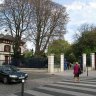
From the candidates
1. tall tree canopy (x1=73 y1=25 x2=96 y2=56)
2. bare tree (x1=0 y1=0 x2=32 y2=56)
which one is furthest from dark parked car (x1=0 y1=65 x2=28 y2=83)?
tall tree canopy (x1=73 y1=25 x2=96 y2=56)

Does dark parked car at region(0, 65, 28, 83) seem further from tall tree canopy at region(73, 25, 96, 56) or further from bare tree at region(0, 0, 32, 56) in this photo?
tall tree canopy at region(73, 25, 96, 56)

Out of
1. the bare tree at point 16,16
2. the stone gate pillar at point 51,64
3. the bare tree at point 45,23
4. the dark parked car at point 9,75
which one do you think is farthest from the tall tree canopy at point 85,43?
the dark parked car at point 9,75

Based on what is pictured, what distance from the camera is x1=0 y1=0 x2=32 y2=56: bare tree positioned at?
168 feet

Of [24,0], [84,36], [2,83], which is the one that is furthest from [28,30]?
[2,83]

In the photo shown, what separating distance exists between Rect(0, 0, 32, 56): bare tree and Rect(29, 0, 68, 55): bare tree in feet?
3.44

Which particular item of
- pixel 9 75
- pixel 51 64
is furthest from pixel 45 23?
pixel 9 75

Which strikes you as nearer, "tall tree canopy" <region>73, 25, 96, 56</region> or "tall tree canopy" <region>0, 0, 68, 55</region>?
"tall tree canopy" <region>0, 0, 68, 55</region>

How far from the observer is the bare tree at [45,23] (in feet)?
170

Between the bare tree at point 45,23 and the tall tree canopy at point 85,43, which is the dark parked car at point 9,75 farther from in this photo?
the tall tree canopy at point 85,43

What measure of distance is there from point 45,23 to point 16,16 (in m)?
5.06

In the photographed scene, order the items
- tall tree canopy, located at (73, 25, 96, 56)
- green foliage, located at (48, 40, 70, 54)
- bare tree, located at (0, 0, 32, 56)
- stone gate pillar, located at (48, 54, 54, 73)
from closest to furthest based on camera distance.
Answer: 1. stone gate pillar, located at (48, 54, 54, 73)
2. bare tree, located at (0, 0, 32, 56)
3. green foliage, located at (48, 40, 70, 54)
4. tall tree canopy, located at (73, 25, 96, 56)

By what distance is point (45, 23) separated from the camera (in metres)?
53.3

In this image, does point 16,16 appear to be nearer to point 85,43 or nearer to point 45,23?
point 45,23

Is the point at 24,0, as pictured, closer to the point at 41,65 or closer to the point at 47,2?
the point at 47,2
